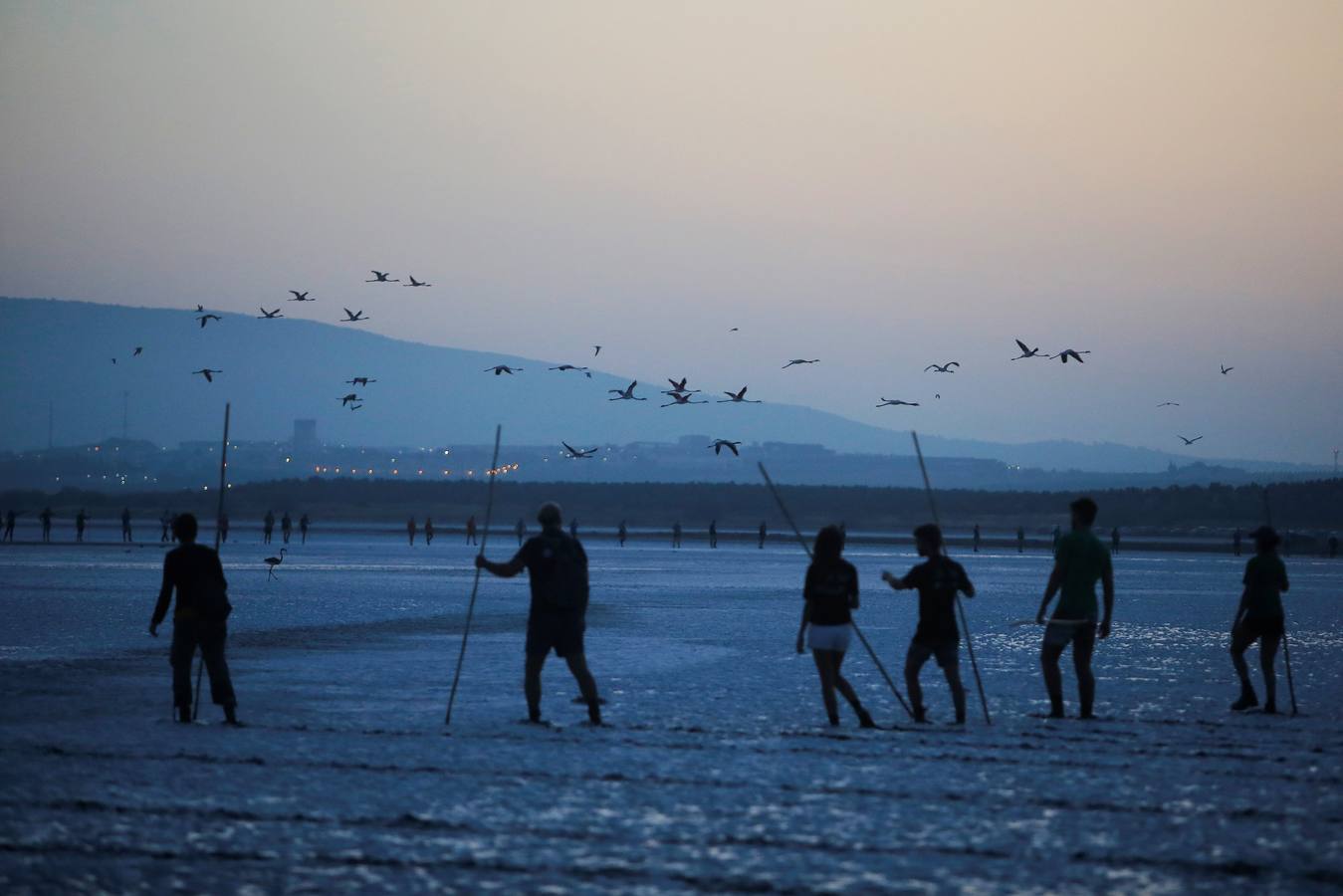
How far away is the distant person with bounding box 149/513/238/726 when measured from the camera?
11930 millimetres

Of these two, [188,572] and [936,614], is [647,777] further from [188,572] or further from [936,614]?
[188,572]

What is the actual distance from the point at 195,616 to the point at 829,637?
4.56 metres

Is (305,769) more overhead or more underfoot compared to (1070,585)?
more underfoot

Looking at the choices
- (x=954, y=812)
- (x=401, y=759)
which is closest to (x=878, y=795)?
(x=954, y=812)

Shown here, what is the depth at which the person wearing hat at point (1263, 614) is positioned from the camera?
1336 centimetres

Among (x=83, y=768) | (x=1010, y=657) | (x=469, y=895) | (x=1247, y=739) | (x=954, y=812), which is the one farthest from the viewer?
(x=1010, y=657)

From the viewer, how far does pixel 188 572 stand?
1201cm

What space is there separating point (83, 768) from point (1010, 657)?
11530 millimetres

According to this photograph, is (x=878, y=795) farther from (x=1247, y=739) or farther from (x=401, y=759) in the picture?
(x=1247, y=739)

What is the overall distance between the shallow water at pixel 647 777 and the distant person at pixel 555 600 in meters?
0.39

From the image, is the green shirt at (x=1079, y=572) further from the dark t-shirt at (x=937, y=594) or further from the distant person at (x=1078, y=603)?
the dark t-shirt at (x=937, y=594)

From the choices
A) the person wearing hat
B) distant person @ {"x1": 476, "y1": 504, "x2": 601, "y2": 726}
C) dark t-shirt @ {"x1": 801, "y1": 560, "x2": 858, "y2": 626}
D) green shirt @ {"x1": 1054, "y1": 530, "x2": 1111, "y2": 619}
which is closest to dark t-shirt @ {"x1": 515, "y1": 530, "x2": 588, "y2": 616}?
distant person @ {"x1": 476, "y1": 504, "x2": 601, "y2": 726}

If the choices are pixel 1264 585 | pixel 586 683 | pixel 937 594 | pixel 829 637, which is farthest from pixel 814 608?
pixel 1264 585

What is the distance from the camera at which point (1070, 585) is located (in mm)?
12641
